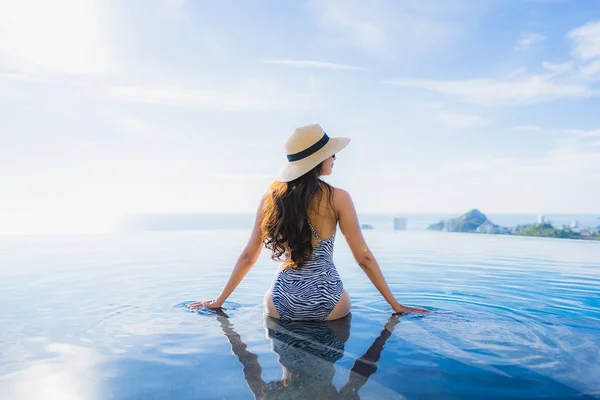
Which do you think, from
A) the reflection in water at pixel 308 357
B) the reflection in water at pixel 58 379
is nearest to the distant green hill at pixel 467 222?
the reflection in water at pixel 308 357

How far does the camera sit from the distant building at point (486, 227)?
58.3 feet

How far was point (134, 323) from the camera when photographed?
383cm

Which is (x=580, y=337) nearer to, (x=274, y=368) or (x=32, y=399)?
(x=274, y=368)

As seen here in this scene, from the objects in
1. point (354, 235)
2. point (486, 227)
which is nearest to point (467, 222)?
point (486, 227)

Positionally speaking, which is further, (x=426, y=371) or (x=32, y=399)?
(x=426, y=371)

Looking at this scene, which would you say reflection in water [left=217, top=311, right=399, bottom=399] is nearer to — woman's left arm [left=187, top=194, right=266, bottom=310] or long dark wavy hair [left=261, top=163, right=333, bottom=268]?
woman's left arm [left=187, top=194, right=266, bottom=310]

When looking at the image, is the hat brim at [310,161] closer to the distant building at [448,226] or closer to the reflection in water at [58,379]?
the reflection in water at [58,379]

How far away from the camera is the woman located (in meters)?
3.37

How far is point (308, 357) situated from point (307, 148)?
149cm

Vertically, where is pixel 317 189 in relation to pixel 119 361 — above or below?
above

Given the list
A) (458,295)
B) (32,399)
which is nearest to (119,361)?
(32,399)

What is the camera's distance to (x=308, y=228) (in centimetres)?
342

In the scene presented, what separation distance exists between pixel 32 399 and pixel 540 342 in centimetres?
319

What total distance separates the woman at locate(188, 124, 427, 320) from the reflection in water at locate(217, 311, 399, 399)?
21 centimetres
